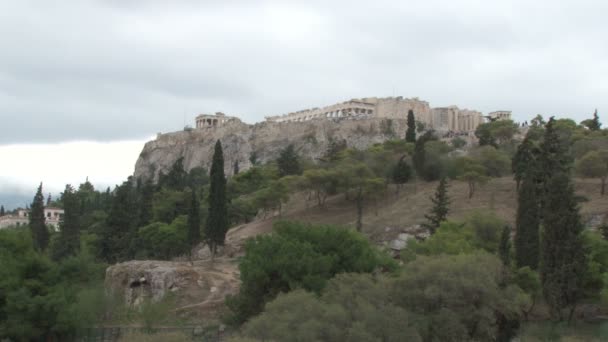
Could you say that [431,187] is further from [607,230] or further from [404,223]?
[607,230]

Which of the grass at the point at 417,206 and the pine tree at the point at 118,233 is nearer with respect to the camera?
the grass at the point at 417,206

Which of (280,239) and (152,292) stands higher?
(280,239)

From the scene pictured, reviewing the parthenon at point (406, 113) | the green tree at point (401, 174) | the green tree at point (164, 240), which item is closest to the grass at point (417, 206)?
the green tree at point (401, 174)

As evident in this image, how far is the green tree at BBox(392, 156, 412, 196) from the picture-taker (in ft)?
194

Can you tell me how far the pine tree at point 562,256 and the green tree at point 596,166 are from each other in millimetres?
19946

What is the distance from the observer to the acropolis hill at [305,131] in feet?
375

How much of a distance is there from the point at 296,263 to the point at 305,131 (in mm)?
89070

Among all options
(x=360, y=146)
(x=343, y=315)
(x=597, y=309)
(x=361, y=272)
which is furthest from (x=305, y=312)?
(x=360, y=146)

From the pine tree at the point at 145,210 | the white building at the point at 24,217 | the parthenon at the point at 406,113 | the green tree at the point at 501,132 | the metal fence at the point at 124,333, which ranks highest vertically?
the parthenon at the point at 406,113

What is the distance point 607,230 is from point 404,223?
42.8 feet

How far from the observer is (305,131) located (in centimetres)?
11850

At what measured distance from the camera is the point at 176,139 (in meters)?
136

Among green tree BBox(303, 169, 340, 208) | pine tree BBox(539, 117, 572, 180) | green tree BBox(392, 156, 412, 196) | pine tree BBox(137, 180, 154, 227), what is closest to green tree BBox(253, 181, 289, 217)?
green tree BBox(303, 169, 340, 208)

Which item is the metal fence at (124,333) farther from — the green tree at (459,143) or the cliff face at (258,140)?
the cliff face at (258,140)
